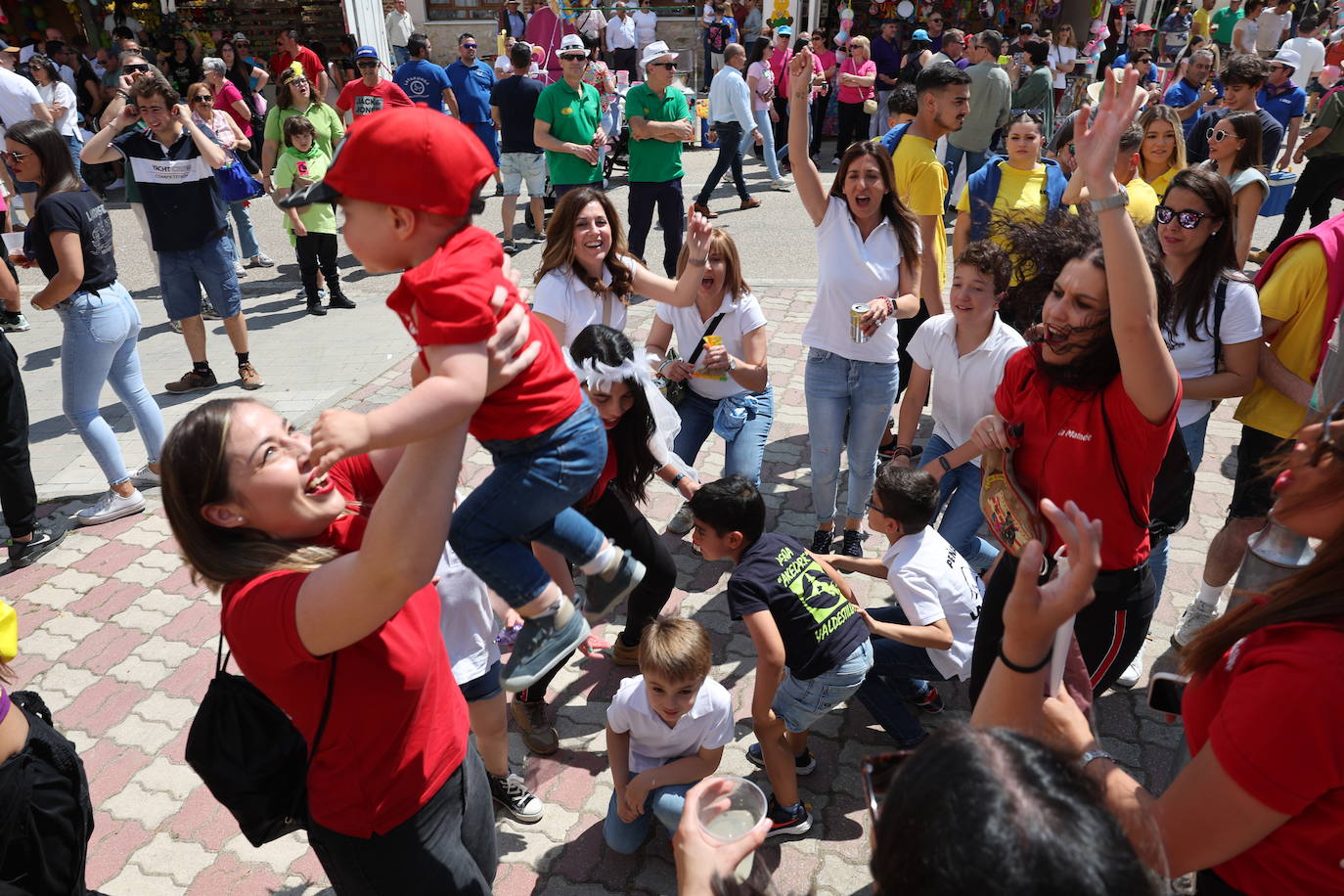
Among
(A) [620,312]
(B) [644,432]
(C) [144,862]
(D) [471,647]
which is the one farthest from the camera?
(A) [620,312]

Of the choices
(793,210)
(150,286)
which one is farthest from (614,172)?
(150,286)

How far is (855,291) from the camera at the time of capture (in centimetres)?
438

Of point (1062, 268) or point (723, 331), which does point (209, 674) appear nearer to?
point (723, 331)

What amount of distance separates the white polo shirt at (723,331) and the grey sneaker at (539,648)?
2.40 meters

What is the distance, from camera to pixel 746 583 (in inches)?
126

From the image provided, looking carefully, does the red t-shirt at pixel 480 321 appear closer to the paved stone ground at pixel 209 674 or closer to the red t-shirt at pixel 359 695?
the red t-shirt at pixel 359 695

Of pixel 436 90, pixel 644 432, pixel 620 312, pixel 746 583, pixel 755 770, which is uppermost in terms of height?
pixel 436 90

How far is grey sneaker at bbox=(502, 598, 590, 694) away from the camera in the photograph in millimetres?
2277

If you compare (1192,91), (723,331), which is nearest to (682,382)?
(723,331)

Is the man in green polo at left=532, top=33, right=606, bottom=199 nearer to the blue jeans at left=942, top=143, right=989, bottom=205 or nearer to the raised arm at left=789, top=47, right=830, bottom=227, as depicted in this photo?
the blue jeans at left=942, top=143, right=989, bottom=205

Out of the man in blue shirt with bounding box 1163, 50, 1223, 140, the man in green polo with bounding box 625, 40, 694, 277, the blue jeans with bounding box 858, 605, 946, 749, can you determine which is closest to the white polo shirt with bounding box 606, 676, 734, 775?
the blue jeans with bounding box 858, 605, 946, 749

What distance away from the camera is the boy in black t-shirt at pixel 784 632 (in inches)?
125

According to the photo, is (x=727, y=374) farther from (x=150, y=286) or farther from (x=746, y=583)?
(x=150, y=286)

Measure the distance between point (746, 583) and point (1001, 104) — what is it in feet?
26.6
